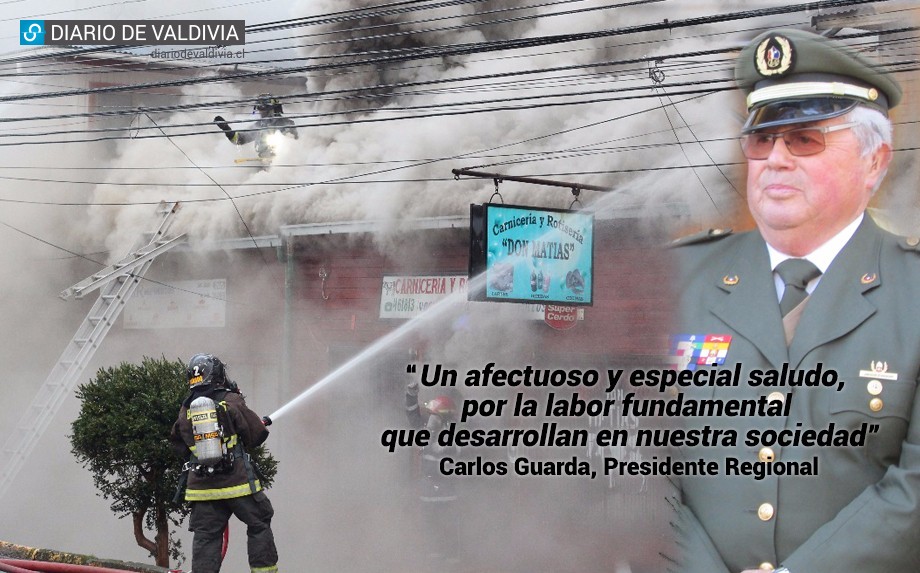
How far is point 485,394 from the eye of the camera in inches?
487

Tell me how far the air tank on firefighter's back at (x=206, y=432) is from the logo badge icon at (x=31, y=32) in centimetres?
1303

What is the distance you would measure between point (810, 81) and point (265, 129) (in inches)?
538

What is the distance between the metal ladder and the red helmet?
554cm

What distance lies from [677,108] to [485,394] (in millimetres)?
4157

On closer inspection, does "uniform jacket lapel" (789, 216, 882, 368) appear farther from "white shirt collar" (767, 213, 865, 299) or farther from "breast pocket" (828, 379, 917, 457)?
"breast pocket" (828, 379, 917, 457)

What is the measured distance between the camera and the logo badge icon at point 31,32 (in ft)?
56.1

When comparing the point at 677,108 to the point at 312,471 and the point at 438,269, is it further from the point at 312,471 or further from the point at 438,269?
the point at 312,471

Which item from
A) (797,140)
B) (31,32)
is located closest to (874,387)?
(797,140)

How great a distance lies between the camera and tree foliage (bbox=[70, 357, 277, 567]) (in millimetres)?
7402

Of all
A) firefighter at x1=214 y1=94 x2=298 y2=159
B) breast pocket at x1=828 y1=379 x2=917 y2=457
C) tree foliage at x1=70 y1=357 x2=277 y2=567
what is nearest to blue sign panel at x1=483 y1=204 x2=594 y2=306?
tree foliage at x1=70 y1=357 x2=277 y2=567

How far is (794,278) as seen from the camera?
2.93 meters

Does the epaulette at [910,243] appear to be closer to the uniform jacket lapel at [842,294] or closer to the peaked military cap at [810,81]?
the uniform jacket lapel at [842,294]

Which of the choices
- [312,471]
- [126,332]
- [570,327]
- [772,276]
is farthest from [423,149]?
[772,276]

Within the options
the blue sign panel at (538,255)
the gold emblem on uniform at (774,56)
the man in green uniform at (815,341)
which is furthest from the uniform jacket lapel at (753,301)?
the blue sign panel at (538,255)
